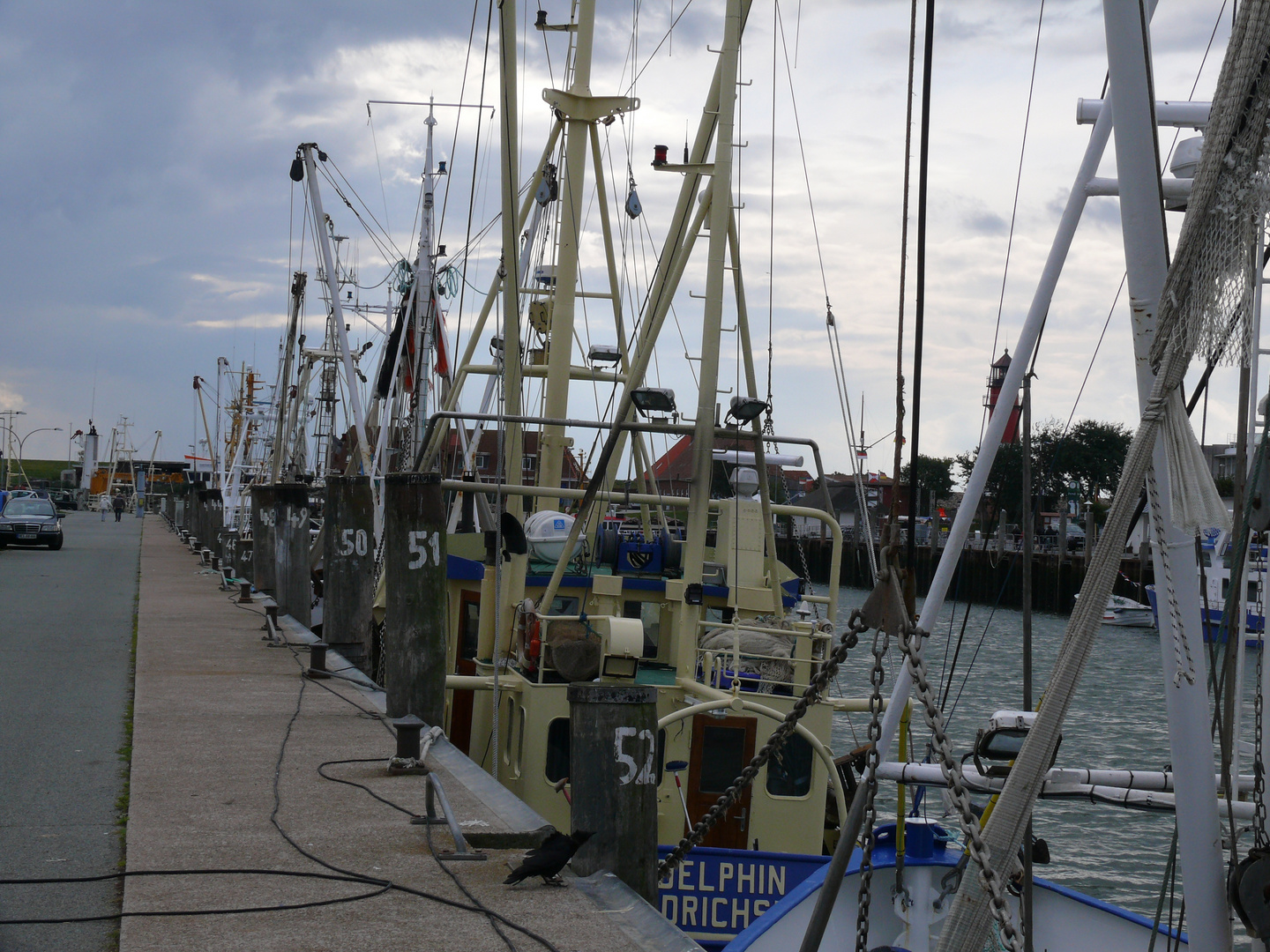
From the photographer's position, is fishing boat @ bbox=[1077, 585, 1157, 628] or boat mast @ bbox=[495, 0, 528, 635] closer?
boat mast @ bbox=[495, 0, 528, 635]

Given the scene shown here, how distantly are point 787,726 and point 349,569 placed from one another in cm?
1027

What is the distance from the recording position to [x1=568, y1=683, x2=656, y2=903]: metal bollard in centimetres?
604

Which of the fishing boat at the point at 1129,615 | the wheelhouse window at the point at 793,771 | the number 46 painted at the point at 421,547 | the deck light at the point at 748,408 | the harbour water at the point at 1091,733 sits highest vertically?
the deck light at the point at 748,408

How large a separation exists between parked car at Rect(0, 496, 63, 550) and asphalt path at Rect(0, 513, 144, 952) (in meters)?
16.4

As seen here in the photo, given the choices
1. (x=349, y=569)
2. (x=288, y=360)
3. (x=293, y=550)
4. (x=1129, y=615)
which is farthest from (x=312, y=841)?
(x=1129, y=615)

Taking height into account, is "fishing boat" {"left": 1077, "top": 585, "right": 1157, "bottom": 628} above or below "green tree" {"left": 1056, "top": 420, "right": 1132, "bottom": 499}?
below

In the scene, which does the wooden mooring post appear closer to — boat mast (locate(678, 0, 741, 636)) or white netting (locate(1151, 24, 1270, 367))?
boat mast (locate(678, 0, 741, 636))

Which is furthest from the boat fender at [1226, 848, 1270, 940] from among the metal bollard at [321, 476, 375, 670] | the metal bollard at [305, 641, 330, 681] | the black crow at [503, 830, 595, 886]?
the metal bollard at [321, 476, 375, 670]

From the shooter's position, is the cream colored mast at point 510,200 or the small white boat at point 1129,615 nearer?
the cream colored mast at point 510,200

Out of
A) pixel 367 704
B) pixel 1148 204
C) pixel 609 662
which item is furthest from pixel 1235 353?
pixel 367 704

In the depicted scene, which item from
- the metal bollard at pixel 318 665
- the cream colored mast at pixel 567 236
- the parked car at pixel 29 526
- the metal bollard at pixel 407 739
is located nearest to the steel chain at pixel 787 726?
the metal bollard at pixel 407 739

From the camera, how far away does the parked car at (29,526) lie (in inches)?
1437

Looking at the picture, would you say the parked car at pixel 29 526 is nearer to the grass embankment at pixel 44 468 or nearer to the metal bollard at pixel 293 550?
the metal bollard at pixel 293 550

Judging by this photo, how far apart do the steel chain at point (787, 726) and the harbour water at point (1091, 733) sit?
1.31 metres
